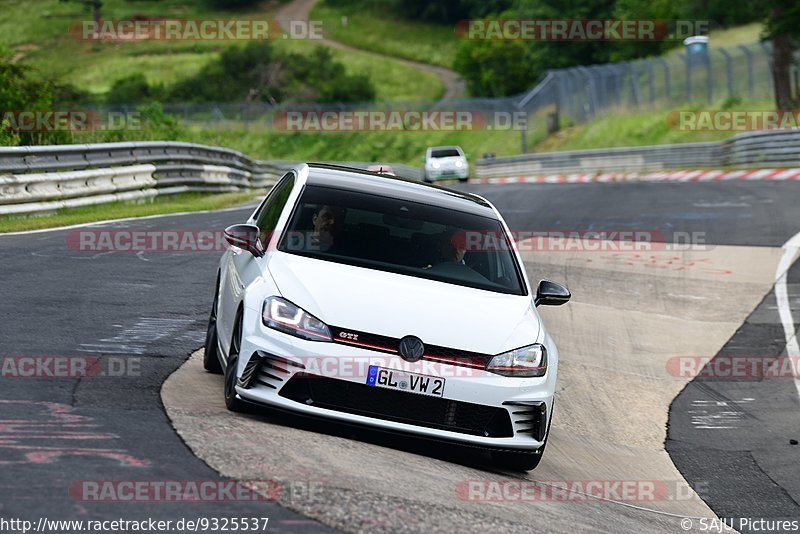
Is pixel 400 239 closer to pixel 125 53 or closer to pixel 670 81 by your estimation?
pixel 670 81

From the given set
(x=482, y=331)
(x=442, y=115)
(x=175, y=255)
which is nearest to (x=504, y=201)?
(x=175, y=255)

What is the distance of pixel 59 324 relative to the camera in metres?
10.0

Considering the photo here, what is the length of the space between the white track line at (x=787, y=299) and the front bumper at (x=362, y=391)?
210 inches

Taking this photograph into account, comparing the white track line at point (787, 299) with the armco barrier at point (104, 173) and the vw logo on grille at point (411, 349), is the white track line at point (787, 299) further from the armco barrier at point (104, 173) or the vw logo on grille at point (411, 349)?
the armco barrier at point (104, 173)

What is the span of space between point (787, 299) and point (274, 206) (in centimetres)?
854

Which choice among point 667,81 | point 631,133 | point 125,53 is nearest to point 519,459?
point 667,81

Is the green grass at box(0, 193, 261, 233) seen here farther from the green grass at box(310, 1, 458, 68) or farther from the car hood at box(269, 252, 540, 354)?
the green grass at box(310, 1, 458, 68)

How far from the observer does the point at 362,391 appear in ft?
23.5

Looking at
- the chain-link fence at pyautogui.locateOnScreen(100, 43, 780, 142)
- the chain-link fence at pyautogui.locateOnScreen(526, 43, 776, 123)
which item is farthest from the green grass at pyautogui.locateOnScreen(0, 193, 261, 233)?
the chain-link fence at pyautogui.locateOnScreen(526, 43, 776, 123)

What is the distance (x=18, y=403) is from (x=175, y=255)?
8563 mm

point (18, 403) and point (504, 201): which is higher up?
point (18, 403)

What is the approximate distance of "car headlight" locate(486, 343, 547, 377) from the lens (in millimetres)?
7375

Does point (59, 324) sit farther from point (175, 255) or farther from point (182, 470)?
point (175, 255)

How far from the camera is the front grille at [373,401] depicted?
7.15 metres
